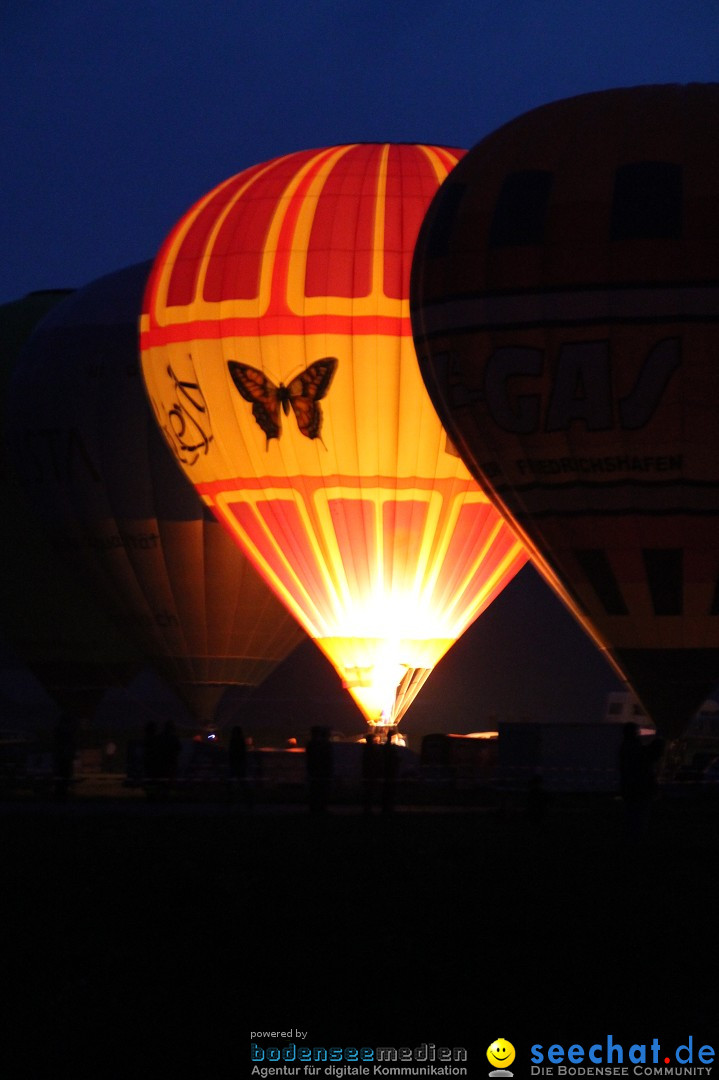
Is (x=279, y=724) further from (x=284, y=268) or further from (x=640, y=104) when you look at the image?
(x=640, y=104)

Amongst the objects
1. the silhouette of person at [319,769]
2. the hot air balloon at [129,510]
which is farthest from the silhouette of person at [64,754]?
the hot air balloon at [129,510]

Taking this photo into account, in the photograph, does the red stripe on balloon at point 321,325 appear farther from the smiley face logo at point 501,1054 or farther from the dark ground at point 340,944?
the smiley face logo at point 501,1054

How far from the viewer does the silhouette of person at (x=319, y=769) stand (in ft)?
75.5

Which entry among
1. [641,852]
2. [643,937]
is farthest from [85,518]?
[643,937]

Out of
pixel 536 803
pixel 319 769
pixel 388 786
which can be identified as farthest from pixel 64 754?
pixel 536 803

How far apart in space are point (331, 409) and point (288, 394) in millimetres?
671

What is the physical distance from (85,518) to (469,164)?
12.4 metres

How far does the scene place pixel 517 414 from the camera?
2564 centimetres

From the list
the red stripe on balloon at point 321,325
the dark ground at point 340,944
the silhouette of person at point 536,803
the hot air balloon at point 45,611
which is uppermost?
the red stripe on balloon at point 321,325

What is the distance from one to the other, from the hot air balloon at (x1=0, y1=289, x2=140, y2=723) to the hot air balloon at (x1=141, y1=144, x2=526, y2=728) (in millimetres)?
8930

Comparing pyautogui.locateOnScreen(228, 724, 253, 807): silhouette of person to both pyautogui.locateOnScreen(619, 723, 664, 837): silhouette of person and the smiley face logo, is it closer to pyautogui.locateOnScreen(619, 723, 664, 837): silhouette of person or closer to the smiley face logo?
pyautogui.locateOnScreen(619, 723, 664, 837): silhouette of person

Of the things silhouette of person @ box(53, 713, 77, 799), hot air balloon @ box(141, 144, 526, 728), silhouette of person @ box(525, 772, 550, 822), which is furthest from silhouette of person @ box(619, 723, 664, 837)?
hot air balloon @ box(141, 144, 526, 728)

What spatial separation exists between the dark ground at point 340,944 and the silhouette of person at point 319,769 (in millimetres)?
3226

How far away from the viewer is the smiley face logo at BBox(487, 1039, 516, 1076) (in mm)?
9383
